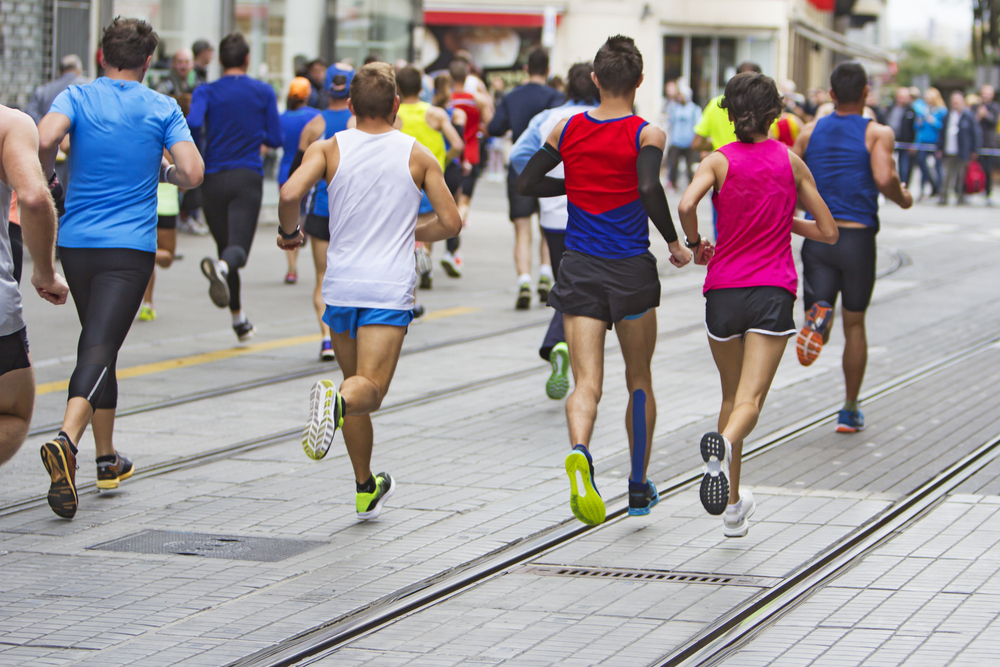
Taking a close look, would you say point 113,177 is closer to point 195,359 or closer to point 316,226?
point 316,226

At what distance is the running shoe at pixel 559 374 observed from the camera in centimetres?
830

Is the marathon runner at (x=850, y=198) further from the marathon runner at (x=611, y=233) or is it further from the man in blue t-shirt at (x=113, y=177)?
the man in blue t-shirt at (x=113, y=177)

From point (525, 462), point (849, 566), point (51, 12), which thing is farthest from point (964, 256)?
point (849, 566)

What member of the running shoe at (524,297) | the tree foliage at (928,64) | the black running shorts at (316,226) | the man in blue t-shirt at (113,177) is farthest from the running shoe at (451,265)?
the tree foliage at (928,64)

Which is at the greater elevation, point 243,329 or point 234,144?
point 234,144

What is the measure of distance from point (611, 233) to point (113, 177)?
2092mm

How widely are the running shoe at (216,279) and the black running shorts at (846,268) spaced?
3.87 meters

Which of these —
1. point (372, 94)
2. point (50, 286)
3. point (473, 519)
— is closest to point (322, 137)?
point (372, 94)

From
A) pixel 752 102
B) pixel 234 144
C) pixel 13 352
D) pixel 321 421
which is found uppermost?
pixel 752 102

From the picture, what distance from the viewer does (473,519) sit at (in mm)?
5969

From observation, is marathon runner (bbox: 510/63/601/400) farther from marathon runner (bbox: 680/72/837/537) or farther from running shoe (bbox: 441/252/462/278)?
running shoe (bbox: 441/252/462/278)

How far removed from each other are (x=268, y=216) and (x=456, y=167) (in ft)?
22.1

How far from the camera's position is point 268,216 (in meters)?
19.6

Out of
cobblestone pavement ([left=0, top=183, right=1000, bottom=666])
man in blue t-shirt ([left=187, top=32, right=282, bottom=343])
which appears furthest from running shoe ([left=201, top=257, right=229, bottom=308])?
cobblestone pavement ([left=0, top=183, right=1000, bottom=666])
